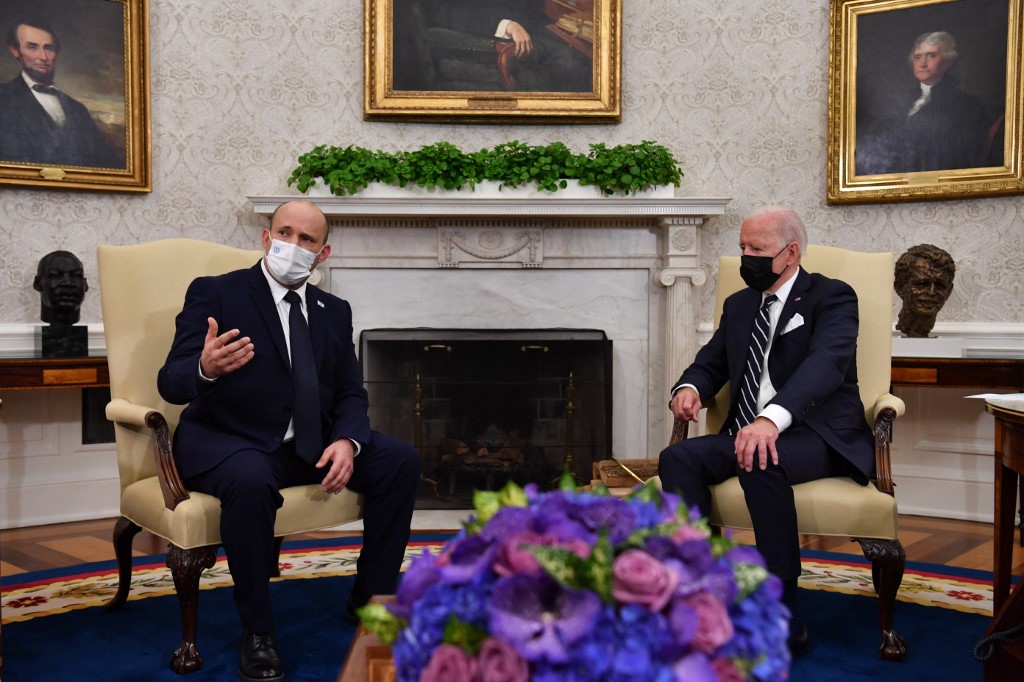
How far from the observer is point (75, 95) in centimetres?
482

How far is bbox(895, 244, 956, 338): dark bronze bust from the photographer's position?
450 centimetres

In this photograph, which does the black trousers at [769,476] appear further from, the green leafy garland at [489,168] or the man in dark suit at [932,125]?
the man in dark suit at [932,125]

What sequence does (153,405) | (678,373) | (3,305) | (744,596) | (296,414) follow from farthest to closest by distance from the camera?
(678,373), (3,305), (153,405), (296,414), (744,596)

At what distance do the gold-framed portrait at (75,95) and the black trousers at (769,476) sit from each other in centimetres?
364

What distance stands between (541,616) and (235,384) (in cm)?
213

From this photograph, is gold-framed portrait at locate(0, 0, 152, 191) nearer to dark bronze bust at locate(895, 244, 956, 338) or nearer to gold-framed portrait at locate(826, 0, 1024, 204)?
gold-framed portrait at locate(826, 0, 1024, 204)

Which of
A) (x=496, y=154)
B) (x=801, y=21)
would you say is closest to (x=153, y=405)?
(x=496, y=154)

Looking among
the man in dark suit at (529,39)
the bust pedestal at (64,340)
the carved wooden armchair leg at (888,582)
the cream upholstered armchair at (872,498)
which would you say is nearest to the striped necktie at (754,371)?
the cream upholstered armchair at (872,498)

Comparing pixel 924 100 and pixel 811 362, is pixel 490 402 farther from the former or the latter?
pixel 924 100

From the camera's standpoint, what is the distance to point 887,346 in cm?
329

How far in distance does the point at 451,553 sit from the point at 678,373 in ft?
13.3

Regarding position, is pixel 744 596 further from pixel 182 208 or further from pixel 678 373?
pixel 182 208

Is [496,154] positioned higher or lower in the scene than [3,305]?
higher

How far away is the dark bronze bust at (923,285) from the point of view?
4.50 meters
